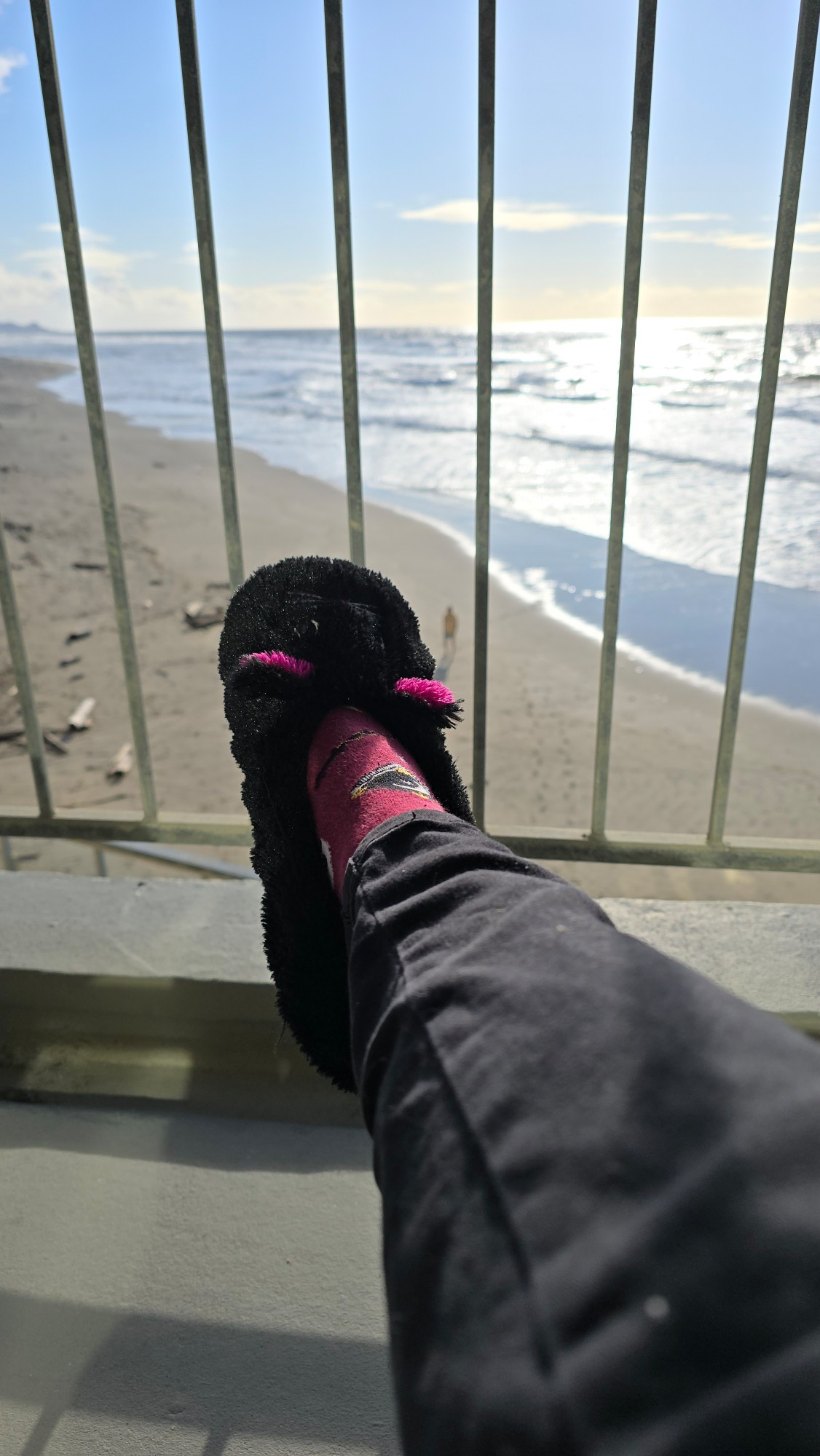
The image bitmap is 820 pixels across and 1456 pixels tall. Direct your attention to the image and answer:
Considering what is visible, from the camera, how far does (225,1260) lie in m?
1.03

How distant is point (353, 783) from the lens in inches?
38.9

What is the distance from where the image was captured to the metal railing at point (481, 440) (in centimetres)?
117

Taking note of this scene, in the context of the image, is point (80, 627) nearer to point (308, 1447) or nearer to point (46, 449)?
point (308, 1447)

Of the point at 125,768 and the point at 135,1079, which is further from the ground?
the point at 135,1079

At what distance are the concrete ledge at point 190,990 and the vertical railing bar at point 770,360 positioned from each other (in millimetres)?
185

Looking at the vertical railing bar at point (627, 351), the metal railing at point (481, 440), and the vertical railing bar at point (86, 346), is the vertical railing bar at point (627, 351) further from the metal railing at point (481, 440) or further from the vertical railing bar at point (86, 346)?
the vertical railing bar at point (86, 346)

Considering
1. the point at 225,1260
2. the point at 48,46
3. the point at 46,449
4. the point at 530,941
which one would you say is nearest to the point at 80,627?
the point at 48,46

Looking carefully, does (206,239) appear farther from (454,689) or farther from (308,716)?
(454,689)

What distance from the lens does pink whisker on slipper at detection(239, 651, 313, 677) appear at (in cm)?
117

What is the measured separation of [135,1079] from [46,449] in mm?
11870

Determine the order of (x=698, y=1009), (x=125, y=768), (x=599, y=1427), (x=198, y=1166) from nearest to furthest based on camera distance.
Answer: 1. (x=599, y=1427)
2. (x=698, y=1009)
3. (x=198, y=1166)
4. (x=125, y=768)

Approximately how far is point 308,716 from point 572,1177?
0.76 meters

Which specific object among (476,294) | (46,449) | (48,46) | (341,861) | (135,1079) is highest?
(48,46)

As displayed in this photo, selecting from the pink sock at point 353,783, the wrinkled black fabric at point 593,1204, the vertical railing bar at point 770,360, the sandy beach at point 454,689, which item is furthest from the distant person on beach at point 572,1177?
the sandy beach at point 454,689
